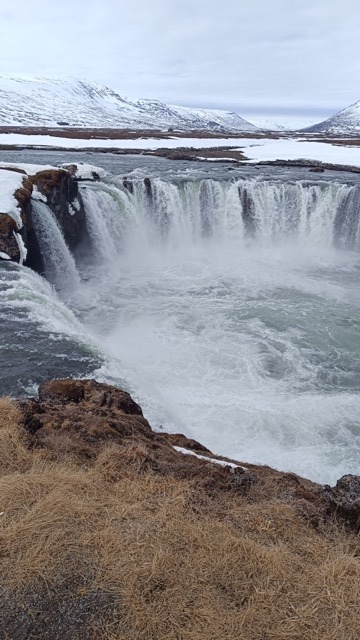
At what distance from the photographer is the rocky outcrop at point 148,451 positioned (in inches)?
207

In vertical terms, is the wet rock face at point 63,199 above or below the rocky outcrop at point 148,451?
above

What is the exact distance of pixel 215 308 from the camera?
17594 mm

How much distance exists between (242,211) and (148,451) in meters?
23.1

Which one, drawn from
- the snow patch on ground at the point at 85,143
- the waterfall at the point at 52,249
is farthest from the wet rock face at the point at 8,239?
the snow patch on ground at the point at 85,143

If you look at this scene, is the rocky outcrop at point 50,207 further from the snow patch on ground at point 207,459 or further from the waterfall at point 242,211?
the snow patch on ground at point 207,459

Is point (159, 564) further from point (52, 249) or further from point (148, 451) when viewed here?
point (52, 249)

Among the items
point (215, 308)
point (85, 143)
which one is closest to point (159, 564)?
point (215, 308)

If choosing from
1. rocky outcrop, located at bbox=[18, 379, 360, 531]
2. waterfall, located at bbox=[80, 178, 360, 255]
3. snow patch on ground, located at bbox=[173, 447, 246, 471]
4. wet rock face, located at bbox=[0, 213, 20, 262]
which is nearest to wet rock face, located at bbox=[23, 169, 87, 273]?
wet rock face, located at bbox=[0, 213, 20, 262]

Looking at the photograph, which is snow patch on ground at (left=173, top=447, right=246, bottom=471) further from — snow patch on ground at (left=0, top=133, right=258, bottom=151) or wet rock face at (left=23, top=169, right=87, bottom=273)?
snow patch on ground at (left=0, top=133, right=258, bottom=151)

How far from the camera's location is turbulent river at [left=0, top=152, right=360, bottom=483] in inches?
386

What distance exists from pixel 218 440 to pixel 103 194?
17.5m

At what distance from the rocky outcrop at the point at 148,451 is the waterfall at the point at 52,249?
1195 cm

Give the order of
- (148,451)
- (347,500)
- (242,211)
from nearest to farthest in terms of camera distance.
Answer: (347,500) < (148,451) < (242,211)

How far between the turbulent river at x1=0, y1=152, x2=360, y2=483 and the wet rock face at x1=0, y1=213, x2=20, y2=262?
88cm
